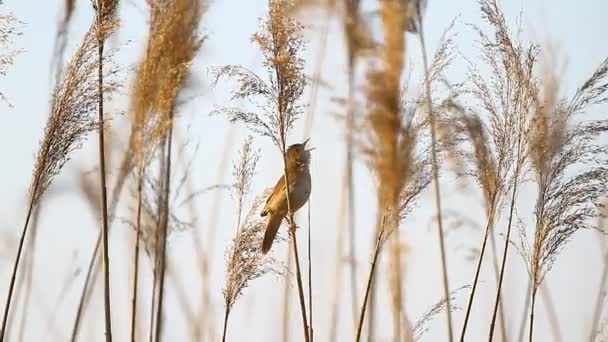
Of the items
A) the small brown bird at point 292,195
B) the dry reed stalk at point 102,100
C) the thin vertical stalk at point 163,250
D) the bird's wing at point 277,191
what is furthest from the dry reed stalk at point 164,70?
the bird's wing at point 277,191

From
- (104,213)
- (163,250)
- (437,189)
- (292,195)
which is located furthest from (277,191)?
(104,213)

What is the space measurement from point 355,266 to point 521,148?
3.21 ft

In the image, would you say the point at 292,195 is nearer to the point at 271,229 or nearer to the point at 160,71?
the point at 271,229

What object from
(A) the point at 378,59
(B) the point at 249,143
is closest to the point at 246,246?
(B) the point at 249,143

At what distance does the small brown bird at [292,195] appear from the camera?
13.1 feet

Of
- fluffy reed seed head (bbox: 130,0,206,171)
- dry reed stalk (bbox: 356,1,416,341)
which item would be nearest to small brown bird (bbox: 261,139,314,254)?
fluffy reed seed head (bbox: 130,0,206,171)

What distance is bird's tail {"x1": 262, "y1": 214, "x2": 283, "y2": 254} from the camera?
3846mm

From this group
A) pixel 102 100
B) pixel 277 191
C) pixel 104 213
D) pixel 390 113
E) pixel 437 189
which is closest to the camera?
pixel 390 113

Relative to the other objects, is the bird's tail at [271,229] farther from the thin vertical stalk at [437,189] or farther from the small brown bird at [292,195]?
the thin vertical stalk at [437,189]

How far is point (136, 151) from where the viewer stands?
280 centimetres

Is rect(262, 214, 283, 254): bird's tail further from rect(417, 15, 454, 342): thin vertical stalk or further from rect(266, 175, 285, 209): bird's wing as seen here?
rect(417, 15, 454, 342): thin vertical stalk

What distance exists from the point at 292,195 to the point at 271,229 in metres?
0.18

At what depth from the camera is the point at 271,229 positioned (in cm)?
400

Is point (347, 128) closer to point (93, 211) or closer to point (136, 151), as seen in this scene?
point (136, 151)
